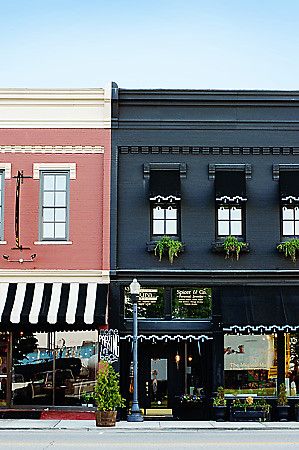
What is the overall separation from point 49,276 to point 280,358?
7222mm

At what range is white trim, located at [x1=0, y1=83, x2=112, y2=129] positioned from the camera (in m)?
27.0

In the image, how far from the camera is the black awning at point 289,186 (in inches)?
1035

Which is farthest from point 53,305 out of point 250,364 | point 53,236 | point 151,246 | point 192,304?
point 250,364

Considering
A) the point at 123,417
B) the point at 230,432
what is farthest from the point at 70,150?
the point at 230,432

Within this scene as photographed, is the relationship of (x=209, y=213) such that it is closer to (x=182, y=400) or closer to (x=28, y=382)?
(x=182, y=400)

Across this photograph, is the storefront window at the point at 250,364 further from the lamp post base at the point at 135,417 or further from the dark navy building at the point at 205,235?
the lamp post base at the point at 135,417

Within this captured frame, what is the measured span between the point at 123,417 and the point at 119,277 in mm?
4092

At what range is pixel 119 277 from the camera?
86.2 feet

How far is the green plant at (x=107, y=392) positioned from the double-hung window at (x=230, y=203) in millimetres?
5710

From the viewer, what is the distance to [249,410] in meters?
25.3

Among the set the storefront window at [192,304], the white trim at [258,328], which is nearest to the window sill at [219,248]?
the storefront window at [192,304]

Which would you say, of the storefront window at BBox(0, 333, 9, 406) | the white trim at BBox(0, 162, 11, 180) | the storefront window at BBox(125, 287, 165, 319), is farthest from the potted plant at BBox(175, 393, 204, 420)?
the white trim at BBox(0, 162, 11, 180)

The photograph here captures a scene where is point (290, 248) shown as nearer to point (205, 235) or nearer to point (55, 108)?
point (205, 235)

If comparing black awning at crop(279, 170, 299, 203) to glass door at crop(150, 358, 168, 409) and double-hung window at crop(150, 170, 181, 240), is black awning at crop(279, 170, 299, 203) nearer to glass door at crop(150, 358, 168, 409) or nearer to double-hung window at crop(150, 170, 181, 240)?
double-hung window at crop(150, 170, 181, 240)
